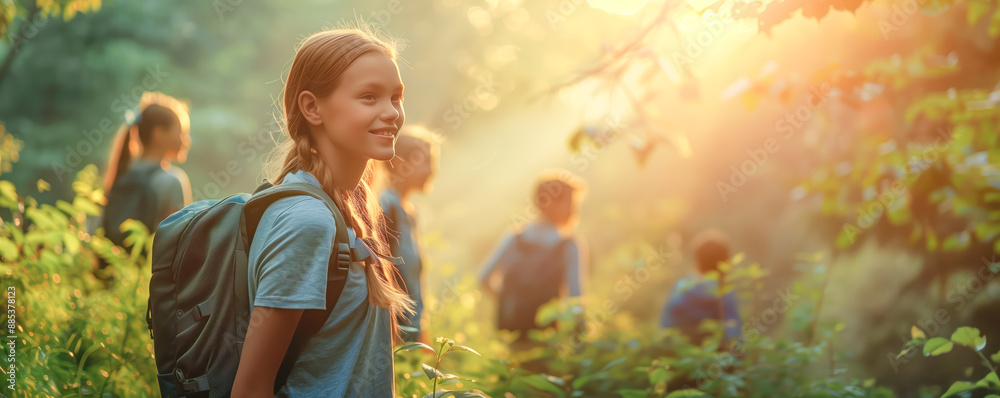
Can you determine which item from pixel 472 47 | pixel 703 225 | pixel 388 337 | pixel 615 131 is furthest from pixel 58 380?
pixel 472 47

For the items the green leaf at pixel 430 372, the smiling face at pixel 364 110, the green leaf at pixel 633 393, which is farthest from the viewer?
the green leaf at pixel 633 393

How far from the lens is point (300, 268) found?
152 centimetres

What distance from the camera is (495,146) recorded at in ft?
65.0

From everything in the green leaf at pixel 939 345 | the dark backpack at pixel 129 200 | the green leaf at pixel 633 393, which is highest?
the dark backpack at pixel 129 200

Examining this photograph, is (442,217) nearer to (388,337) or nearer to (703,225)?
(703,225)

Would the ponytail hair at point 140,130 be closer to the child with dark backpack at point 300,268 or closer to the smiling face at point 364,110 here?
the child with dark backpack at point 300,268

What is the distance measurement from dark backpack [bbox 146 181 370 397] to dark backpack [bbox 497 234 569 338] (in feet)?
13.8

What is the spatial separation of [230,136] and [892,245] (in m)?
16.3
